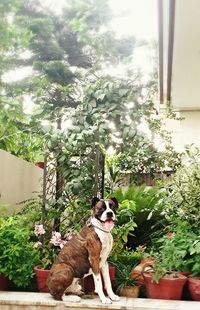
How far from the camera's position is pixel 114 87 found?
10.5 ft

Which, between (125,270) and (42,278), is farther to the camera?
(125,270)

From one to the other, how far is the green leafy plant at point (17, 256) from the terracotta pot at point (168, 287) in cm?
89

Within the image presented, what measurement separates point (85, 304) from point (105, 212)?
0.60 metres

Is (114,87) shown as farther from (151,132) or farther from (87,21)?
(151,132)

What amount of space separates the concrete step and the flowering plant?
0.36m

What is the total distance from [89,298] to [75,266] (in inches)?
9.5

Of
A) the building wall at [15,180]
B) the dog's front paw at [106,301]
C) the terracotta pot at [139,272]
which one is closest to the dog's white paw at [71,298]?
the dog's front paw at [106,301]

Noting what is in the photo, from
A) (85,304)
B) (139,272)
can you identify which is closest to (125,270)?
(139,272)

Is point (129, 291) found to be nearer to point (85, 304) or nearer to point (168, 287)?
point (168, 287)

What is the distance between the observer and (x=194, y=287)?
2629 mm

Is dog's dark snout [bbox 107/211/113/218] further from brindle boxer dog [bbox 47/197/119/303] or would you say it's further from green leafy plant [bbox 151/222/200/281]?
green leafy plant [bbox 151/222/200/281]

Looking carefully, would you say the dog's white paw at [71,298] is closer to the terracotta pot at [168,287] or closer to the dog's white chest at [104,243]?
the dog's white chest at [104,243]

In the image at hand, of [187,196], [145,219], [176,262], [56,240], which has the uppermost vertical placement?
[187,196]

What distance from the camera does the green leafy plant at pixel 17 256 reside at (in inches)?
108
